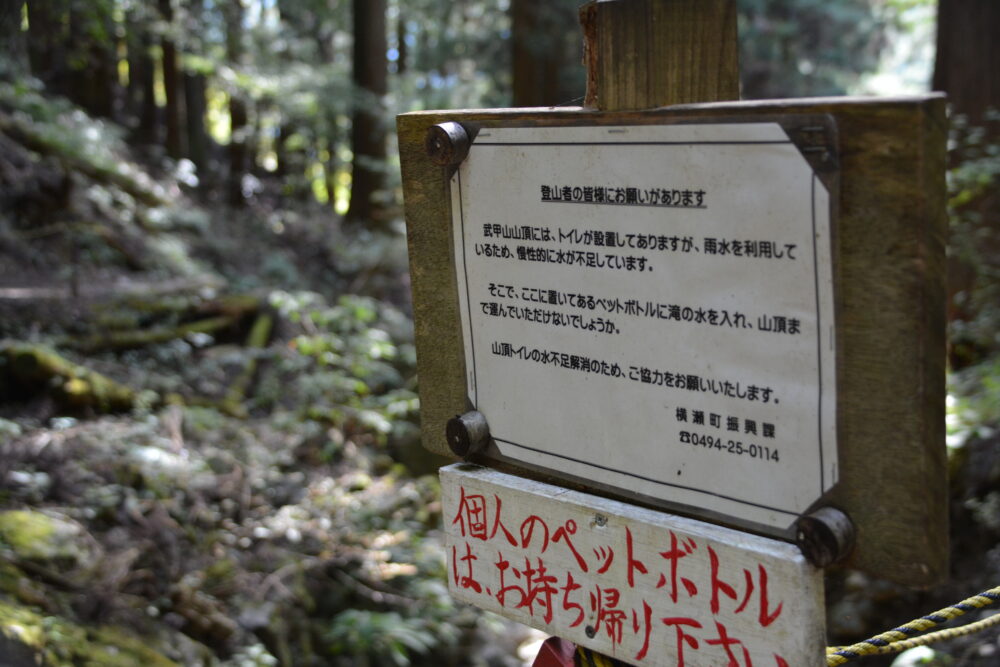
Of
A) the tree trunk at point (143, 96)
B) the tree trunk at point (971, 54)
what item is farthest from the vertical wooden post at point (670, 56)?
the tree trunk at point (143, 96)

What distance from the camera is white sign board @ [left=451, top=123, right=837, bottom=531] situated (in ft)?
4.23

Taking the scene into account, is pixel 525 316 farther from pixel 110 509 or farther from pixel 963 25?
pixel 963 25

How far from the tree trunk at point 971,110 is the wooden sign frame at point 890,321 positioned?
513 cm

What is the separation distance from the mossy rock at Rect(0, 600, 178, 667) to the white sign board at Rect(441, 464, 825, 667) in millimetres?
2241

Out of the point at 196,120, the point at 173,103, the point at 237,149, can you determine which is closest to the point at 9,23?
the point at 173,103

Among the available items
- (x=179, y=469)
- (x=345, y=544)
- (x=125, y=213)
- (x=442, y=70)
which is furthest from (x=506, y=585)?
(x=442, y=70)

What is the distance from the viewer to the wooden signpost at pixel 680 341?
1224mm

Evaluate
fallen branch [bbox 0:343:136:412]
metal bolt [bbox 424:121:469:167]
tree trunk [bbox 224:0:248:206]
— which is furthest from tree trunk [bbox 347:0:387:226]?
metal bolt [bbox 424:121:469:167]

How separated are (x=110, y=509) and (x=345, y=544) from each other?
1303 millimetres

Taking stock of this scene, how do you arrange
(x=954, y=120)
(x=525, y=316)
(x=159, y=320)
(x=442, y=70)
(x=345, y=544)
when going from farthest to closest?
(x=442, y=70) → (x=159, y=320) → (x=954, y=120) → (x=345, y=544) → (x=525, y=316)

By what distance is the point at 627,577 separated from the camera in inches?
60.5

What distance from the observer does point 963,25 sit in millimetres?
6672

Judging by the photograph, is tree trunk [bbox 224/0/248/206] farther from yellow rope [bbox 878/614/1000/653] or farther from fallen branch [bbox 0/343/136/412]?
yellow rope [bbox 878/614/1000/653]

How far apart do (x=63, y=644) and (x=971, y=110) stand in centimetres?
687
